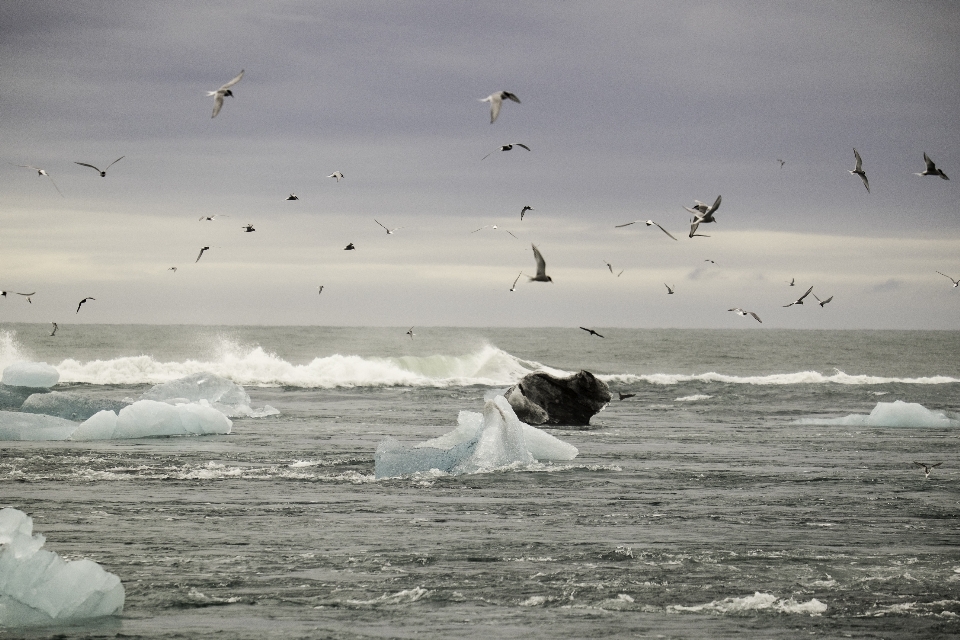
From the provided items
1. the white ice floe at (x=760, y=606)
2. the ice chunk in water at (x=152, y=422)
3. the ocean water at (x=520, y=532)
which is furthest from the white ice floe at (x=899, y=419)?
the white ice floe at (x=760, y=606)

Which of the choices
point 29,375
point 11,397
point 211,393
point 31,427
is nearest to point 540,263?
point 31,427

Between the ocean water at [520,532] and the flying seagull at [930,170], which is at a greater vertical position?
the flying seagull at [930,170]

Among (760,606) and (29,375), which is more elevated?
(760,606)

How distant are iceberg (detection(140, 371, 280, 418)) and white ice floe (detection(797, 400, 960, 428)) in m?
16.9

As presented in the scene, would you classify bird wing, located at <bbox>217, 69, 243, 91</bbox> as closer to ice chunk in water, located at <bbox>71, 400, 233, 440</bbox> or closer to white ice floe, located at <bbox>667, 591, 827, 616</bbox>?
ice chunk in water, located at <bbox>71, 400, 233, 440</bbox>

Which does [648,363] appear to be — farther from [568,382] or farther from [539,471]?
[539,471]

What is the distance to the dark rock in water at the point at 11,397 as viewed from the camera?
29.2m

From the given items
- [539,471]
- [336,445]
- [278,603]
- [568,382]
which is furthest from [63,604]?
[568,382]

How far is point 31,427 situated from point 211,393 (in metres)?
7.22

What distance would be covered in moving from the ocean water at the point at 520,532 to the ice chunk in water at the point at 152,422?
748 mm

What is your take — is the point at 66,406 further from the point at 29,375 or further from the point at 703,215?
the point at 703,215

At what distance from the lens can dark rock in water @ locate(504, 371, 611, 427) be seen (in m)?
28.9

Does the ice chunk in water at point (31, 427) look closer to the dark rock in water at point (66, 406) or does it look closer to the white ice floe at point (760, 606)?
the dark rock in water at point (66, 406)

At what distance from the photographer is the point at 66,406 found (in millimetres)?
26781
